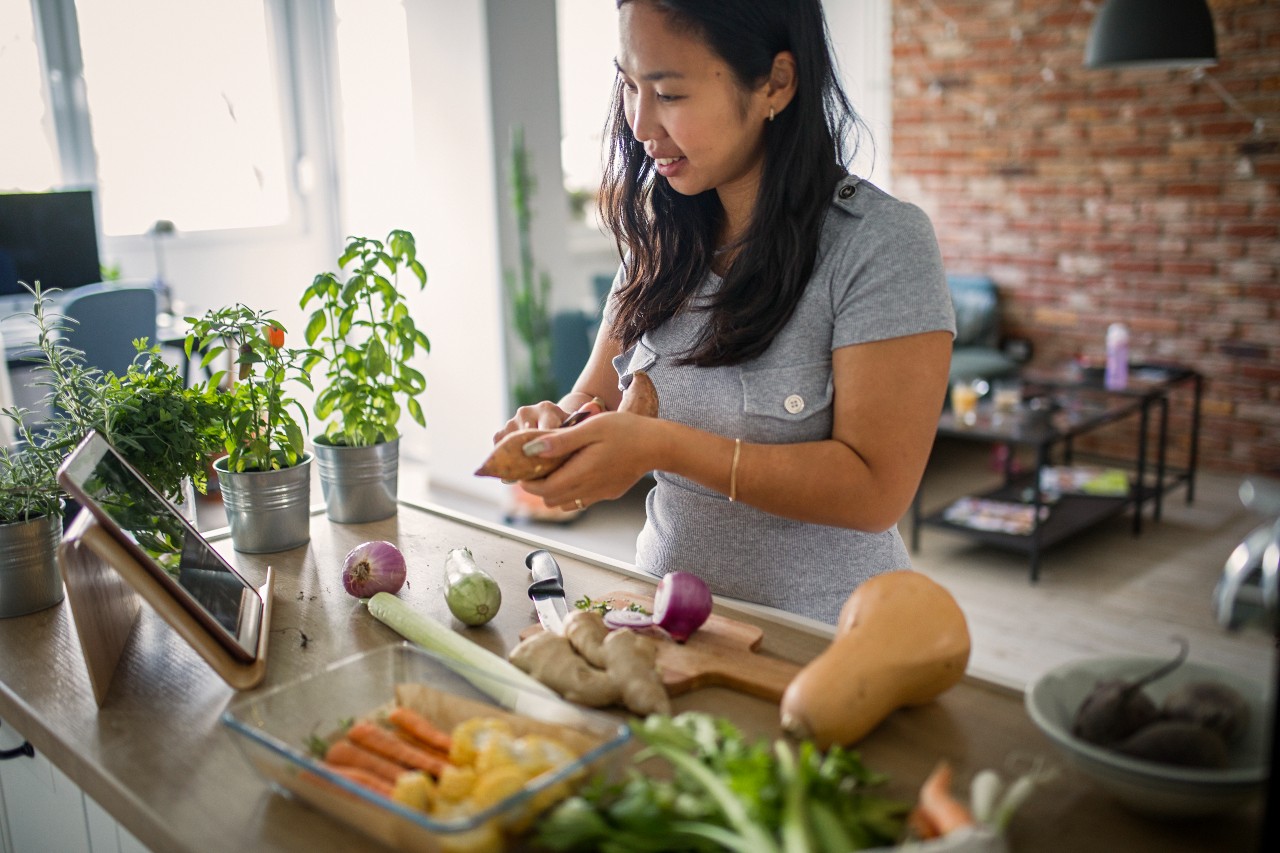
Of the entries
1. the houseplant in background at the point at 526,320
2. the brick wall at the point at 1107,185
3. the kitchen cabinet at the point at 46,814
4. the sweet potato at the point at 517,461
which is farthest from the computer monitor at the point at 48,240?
the brick wall at the point at 1107,185

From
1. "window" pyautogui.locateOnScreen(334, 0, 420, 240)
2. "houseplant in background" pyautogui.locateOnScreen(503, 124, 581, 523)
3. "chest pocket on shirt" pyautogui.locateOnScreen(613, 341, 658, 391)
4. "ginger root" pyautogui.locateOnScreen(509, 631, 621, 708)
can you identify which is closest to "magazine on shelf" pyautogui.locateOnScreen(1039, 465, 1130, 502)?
"houseplant in background" pyautogui.locateOnScreen(503, 124, 581, 523)

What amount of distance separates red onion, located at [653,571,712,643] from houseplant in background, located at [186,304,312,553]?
58cm

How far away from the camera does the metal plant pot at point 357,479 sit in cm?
157

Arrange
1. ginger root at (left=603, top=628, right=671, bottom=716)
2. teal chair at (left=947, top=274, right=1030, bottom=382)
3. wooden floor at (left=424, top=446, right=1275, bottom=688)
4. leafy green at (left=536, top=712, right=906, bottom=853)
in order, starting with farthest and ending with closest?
teal chair at (left=947, top=274, right=1030, bottom=382) → wooden floor at (left=424, top=446, right=1275, bottom=688) → ginger root at (left=603, top=628, right=671, bottom=716) → leafy green at (left=536, top=712, right=906, bottom=853)

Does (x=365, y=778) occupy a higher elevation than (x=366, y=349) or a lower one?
lower

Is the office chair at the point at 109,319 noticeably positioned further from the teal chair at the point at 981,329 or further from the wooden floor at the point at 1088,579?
the teal chair at the point at 981,329

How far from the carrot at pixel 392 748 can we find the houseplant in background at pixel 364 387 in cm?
70

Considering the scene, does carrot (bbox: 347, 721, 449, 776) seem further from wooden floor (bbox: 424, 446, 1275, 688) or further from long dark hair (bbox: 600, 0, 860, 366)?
wooden floor (bbox: 424, 446, 1275, 688)

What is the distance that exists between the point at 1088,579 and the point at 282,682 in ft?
10.7

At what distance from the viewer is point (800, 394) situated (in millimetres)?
1297

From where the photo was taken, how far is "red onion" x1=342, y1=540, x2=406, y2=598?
4.14 ft

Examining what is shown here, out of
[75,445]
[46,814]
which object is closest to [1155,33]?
[75,445]

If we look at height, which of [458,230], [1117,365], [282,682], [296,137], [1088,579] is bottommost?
[1088,579]

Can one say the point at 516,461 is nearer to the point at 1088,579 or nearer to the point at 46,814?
the point at 46,814
